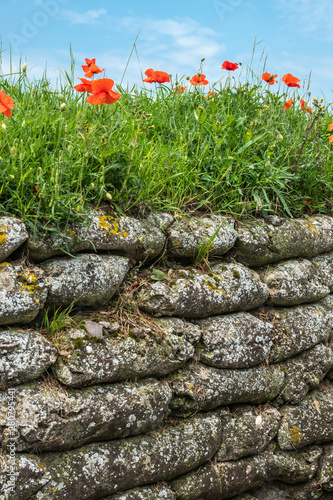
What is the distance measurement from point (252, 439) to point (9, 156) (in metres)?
2.85

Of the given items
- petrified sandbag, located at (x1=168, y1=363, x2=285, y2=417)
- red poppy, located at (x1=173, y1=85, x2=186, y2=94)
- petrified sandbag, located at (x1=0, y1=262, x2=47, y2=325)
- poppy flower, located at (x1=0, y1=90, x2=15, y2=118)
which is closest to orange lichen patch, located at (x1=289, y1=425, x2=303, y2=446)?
petrified sandbag, located at (x1=168, y1=363, x2=285, y2=417)

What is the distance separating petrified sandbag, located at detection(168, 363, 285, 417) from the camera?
3377 millimetres

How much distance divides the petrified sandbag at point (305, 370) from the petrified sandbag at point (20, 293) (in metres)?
2.30

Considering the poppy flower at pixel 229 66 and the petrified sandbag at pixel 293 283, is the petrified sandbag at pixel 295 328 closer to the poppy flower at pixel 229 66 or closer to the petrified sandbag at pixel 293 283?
the petrified sandbag at pixel 293 283

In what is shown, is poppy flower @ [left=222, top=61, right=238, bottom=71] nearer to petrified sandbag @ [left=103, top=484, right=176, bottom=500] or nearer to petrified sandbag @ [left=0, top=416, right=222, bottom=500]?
petrified sandbag @ [left=0, top=416, right=222, bottom=500]

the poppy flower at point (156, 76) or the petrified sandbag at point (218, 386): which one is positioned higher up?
the poppy flower at point (156, 76)

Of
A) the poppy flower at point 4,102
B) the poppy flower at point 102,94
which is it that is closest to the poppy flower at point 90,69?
the poppy flower at point 102,94

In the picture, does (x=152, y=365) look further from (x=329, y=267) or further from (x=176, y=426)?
(x=329, y=267)

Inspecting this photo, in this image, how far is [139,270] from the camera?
3.64 metres

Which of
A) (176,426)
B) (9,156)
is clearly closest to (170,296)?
(176,426)

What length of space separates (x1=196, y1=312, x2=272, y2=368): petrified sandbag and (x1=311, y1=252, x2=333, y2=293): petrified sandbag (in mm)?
1074

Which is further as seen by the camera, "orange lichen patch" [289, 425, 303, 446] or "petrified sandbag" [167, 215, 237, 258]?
"orange lichen patch" [289, 425, 303, 446]

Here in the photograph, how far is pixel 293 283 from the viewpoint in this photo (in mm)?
4234

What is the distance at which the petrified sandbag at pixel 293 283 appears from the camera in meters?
4.16
